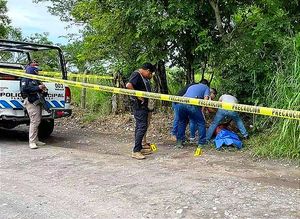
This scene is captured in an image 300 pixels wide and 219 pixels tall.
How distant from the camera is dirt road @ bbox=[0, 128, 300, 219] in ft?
14.7

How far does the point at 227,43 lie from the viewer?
8.30 meters

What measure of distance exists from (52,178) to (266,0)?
15.4 feet

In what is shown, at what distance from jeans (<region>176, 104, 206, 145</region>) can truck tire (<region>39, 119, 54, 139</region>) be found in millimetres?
2867

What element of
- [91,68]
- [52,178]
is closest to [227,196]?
[52,178]

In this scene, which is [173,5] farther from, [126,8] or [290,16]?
[290,16]

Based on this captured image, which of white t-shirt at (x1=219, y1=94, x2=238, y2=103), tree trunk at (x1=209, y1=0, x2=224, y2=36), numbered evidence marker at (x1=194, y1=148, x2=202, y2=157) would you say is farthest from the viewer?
tree trunk at (x1=209, y1=0, x2=224, y2=36)

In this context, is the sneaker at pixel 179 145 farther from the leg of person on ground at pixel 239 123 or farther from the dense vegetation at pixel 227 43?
the dense vegetation at pixel 227 43

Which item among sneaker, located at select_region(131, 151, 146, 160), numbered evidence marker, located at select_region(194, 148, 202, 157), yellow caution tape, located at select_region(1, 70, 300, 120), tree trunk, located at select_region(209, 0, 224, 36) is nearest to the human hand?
yellow caution tape, located at select_region(1, 70, 300, 120)

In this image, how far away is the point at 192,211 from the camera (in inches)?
174

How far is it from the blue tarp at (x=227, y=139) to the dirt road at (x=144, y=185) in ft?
0.83

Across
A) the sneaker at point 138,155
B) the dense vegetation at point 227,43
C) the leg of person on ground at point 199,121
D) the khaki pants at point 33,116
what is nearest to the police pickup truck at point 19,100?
the khaki pants at point 33,116

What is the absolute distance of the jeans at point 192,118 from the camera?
24.8 ft

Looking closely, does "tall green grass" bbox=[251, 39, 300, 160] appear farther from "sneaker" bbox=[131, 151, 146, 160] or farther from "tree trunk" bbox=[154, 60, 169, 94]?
"tree trunk" bbox=[154, 60, 169, 94]

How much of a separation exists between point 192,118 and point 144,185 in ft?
8.62
